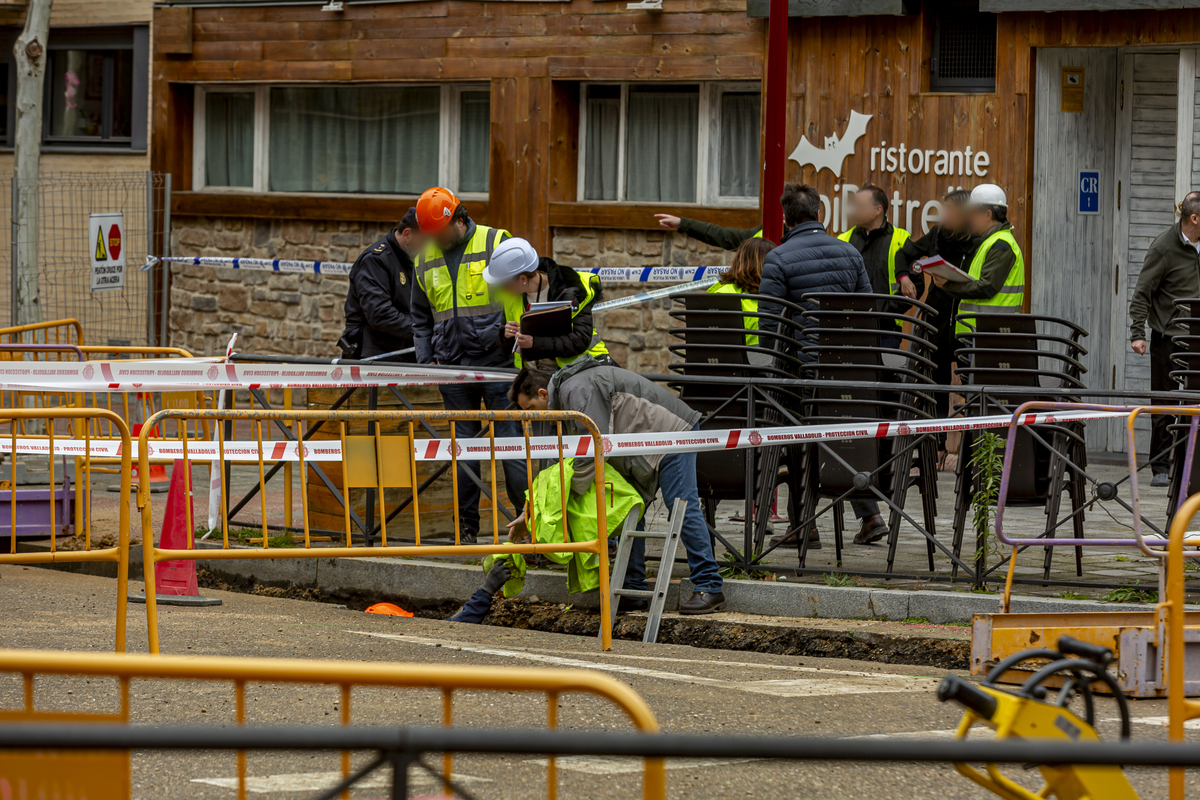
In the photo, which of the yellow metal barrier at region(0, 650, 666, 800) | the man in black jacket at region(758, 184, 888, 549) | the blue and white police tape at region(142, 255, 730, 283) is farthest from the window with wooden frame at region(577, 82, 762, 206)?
the yellow metal barrier at region(0, 650, 666, 800)

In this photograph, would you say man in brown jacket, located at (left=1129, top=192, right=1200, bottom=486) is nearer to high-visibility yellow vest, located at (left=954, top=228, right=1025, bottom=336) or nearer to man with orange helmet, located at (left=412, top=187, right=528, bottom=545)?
high-visibility yellow vest, located at (left=954, top=228, right=1025, bottom=336)

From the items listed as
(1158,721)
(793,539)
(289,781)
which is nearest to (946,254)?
(793,539)

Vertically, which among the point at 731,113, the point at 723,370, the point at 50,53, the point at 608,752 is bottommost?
the point at 608,752

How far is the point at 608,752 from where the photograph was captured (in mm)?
2420

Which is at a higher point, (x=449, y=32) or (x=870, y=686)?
(x=449, y=32)

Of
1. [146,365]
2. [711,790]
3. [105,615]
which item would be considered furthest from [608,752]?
[146,365]

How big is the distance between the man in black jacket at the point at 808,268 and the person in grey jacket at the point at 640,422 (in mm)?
1483

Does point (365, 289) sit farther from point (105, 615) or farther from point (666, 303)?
point (666, 303)

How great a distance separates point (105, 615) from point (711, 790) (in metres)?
4.09

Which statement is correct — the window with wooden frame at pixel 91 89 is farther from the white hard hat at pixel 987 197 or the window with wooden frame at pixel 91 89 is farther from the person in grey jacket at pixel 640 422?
the person in grey jacket at pixel 640 422

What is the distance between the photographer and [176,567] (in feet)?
27.5

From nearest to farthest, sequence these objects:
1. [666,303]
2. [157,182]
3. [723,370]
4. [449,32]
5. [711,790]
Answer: [711,790] → [723,370] → [666,303] → [449,32] → [157,182]

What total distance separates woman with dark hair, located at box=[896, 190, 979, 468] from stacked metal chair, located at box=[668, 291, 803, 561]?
235cm

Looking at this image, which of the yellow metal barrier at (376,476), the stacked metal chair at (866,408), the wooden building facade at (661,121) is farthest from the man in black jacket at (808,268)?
the wooden building facade at (661,121)
